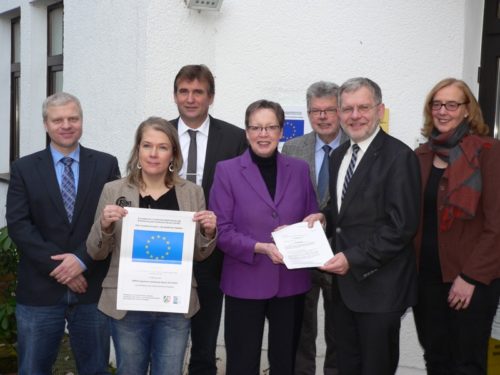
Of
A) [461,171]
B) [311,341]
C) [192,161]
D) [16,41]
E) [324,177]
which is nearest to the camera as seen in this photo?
[461,171]

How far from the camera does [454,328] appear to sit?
3.18 m

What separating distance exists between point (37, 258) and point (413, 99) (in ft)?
10.1

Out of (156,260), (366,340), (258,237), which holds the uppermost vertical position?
(258,237)

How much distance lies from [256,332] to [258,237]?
0.53 metres

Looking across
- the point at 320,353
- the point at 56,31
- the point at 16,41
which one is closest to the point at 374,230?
the point at 320,353

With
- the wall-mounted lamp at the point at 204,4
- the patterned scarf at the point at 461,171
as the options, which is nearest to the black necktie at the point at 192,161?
the wall-mounted lamp at the point at 204,4

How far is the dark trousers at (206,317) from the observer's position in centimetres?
361

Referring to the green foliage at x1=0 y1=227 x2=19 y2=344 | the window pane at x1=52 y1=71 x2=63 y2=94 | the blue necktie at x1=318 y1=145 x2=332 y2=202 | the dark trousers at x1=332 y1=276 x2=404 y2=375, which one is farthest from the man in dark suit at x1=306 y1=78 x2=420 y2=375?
the window pane at x1=52 y1=71 x2=63 y2=94

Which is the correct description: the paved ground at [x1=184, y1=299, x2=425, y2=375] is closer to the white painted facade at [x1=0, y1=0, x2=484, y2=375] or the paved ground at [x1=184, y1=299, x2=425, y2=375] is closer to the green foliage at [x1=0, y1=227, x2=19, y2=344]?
the white painted facade at [x1=0, y1=0, x2=484, y2=375]

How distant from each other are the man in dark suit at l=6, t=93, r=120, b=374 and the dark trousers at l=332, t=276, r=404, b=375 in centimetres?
134

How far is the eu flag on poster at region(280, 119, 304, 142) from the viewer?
4.67 metres

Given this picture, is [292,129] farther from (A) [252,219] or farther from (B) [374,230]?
(B) [374,230]

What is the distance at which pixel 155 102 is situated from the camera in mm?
4594

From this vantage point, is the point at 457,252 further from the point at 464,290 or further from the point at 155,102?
the point at 155,102
